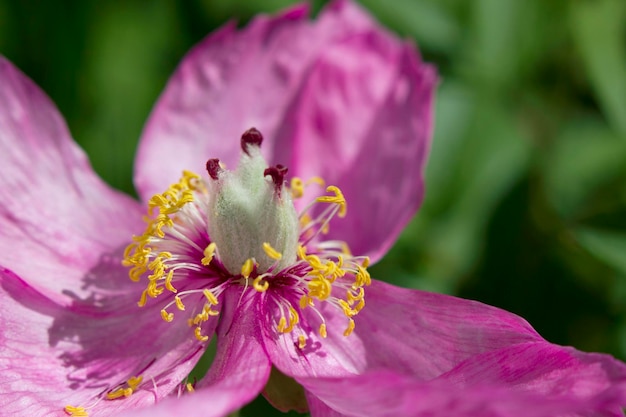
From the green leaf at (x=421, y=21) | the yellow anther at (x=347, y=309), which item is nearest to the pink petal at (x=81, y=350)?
the yellow anther at (x=347, y=309)

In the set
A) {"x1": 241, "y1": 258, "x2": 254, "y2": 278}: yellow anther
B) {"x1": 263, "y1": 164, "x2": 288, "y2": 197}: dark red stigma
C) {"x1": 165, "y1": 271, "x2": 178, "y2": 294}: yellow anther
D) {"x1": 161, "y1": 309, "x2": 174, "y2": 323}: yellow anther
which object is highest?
{"x1": 263, "y1": 164, "x2": 288, "y2": 197}: dark red stigma

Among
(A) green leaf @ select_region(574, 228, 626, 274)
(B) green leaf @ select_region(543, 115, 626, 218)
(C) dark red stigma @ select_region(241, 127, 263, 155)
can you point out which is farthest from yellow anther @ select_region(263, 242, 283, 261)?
(B) green leaf @ select_region(543, 115, 626, 218)

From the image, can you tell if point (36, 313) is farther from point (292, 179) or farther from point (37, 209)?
point (292, 179)

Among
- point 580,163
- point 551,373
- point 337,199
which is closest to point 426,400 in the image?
point 551,373

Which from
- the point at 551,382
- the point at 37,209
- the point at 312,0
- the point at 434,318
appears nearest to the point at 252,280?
the point at 434,318

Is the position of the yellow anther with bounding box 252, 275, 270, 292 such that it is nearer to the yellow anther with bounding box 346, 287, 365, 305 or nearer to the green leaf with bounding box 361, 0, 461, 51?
the yellow anther with bounding box 346, 287, 365, 305

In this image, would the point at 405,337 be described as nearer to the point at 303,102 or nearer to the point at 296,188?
the point at 296,188

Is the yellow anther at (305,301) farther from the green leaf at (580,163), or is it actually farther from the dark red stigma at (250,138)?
the green leaf at (580,163)
